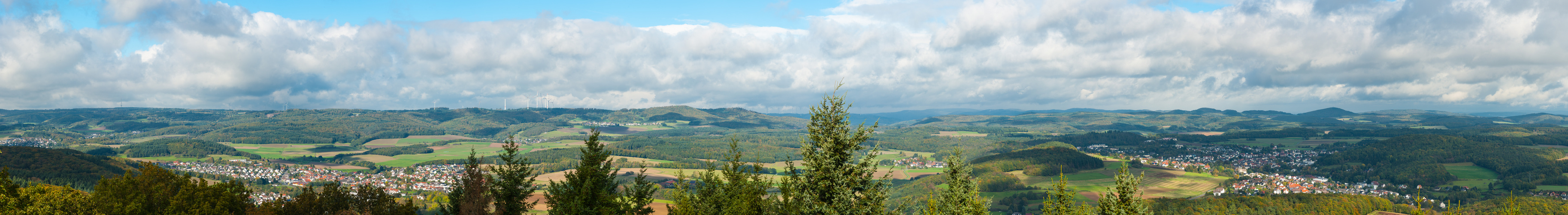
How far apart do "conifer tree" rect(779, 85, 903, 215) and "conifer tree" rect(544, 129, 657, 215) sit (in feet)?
25.2

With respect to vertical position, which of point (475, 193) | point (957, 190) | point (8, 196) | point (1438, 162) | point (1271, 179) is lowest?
point (1271, 179)

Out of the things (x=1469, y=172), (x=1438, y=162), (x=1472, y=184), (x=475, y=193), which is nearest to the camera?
(x=475, y=193)

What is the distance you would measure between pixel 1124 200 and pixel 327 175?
179 metres

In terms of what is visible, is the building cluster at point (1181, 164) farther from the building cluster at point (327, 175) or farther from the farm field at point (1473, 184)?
the building cluster at point (327, 175)

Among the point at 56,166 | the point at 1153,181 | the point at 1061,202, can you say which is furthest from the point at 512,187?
A: the point at 56,166

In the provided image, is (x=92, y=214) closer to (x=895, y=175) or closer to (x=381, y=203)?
(x=381, y=203)

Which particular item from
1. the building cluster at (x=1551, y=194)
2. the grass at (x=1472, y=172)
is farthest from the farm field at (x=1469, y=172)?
the building cluster at (x=1551, y=194)

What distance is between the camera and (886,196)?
23.3m

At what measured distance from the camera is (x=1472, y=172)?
14900cm

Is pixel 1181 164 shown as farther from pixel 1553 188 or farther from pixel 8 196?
pixel 8 196

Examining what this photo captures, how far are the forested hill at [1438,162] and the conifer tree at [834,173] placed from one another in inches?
6664

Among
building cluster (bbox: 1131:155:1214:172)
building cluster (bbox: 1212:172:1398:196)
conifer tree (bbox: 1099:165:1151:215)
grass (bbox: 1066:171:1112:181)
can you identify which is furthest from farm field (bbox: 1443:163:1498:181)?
conifer tree (bbox: 1099:165:1151:215)

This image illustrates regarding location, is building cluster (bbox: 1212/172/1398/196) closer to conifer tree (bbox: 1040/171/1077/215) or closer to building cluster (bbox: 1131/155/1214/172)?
building cluster (bbox: 1131/155/1214/172)

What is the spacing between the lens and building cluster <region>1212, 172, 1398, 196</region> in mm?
125750
